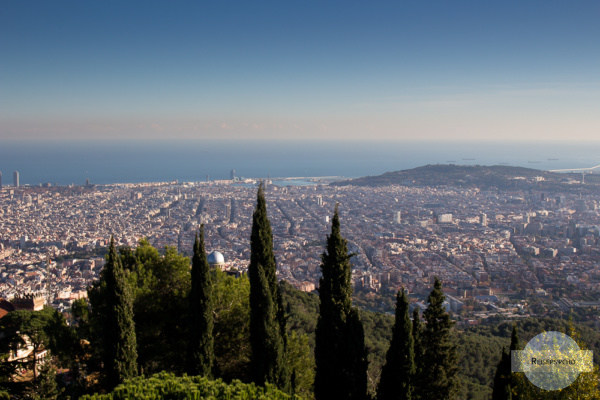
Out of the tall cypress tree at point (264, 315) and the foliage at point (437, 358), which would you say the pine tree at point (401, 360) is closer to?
the foliage at point (437, 358)

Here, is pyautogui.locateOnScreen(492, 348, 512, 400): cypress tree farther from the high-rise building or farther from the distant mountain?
Result: the distant mountain

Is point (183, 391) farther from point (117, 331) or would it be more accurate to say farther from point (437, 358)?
point (437, 358)

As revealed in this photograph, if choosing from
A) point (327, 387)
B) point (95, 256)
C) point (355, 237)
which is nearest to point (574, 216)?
point (355, 237)

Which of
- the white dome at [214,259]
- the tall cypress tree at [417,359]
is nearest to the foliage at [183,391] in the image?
the tall cypress tree at [417,359]

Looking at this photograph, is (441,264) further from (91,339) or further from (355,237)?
(91,339)

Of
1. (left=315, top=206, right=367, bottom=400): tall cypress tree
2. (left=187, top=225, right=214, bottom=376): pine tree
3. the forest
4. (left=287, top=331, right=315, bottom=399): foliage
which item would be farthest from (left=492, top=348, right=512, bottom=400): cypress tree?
(left=187, top=225, right=214, bottom=376): pine tree
